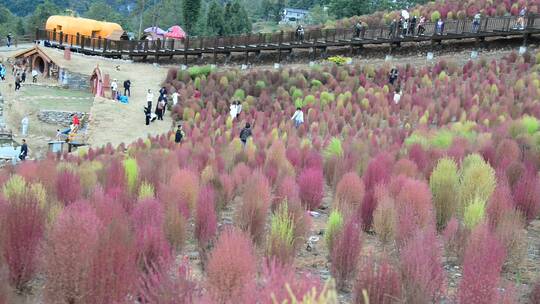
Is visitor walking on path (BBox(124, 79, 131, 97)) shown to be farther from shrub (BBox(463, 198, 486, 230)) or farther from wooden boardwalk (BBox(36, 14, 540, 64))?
shrub (BBox(463, 198, 486, 230))

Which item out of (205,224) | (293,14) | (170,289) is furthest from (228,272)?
(293,14)

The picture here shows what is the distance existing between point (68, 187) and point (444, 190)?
16.5 feet

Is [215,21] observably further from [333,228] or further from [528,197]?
[333,228]

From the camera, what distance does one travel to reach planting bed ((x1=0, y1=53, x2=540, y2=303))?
14.6 feet

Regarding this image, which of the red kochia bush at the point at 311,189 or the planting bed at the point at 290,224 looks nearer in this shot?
the planting bed at the point at 290,224

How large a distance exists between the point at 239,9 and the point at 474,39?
54136 mm

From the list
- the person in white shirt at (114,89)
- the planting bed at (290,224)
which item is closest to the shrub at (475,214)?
the planting bed at (290,224)

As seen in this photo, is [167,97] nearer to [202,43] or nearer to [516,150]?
[202,43]

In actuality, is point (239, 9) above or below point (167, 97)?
above

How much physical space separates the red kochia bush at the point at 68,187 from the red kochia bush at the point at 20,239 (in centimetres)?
182

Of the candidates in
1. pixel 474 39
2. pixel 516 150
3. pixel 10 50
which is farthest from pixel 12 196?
pixel 10 50

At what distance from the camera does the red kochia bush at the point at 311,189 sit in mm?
8934

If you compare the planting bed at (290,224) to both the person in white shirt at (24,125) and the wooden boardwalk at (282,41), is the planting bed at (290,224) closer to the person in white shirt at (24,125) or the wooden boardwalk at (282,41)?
the person in white shirt at (24,125)

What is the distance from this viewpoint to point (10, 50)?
41625 millimetres
